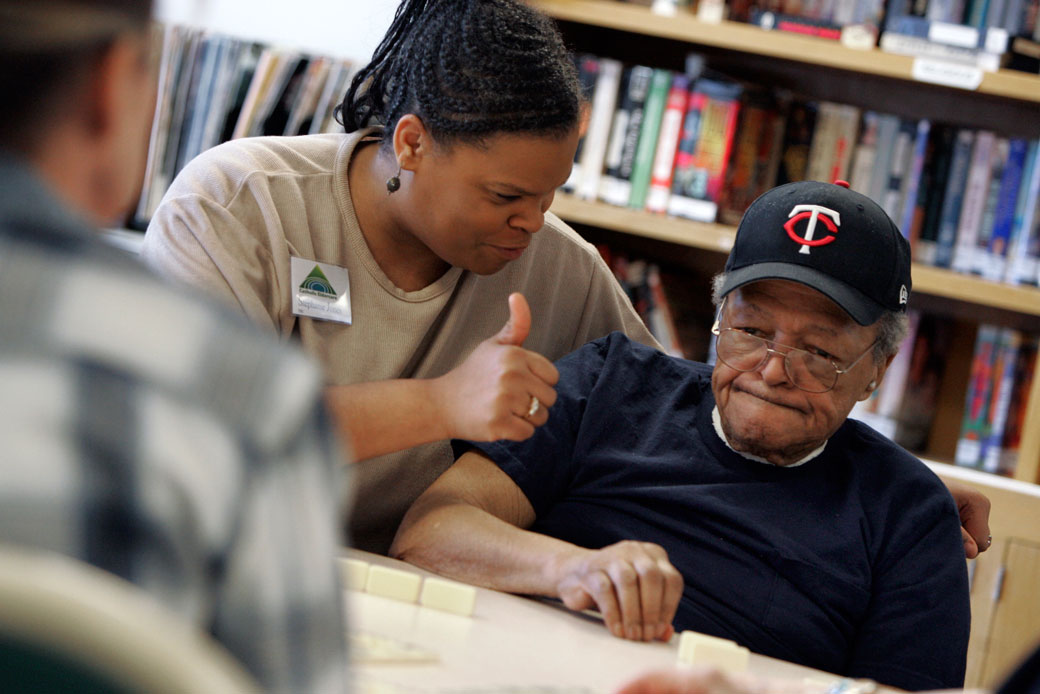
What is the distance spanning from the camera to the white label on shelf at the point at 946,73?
2.28 meters

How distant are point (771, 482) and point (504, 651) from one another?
0.64 meters

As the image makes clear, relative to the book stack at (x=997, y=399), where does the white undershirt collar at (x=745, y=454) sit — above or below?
above

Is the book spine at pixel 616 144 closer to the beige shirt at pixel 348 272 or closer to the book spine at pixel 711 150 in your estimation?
the book spine at pixel 711 150

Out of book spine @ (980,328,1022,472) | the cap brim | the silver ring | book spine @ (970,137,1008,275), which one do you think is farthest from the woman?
book spine @ (980,328,1022,472)

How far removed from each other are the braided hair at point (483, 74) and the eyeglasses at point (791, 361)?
41 centimetres

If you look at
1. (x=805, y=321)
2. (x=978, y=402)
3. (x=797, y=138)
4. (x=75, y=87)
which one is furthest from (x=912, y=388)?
(x=75, y=87)

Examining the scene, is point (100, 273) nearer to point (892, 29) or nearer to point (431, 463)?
point (431, 463)

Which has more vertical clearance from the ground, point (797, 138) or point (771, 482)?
point (797, 138)

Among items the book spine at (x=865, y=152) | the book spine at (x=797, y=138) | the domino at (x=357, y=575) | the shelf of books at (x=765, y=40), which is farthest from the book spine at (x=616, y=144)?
the domino at (x=357, y=575)

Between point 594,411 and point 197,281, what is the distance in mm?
598

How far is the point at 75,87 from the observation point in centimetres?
45

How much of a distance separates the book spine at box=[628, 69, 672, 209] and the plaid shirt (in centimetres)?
210

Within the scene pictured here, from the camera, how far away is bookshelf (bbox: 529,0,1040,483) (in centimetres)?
235

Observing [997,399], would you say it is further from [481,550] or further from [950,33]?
[481,550]
